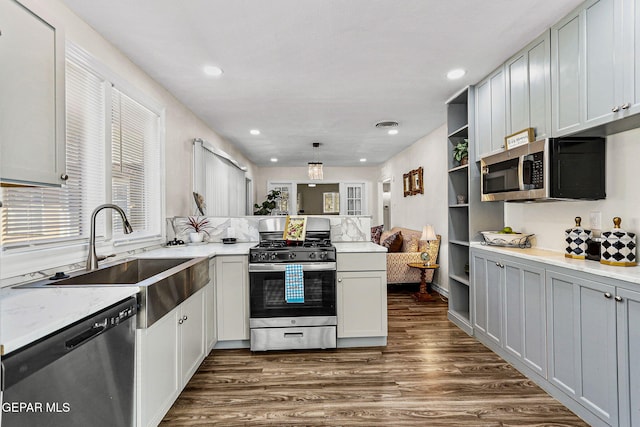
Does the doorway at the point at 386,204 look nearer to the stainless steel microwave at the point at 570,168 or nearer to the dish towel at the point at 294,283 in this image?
the dish towel at the point at 294,283

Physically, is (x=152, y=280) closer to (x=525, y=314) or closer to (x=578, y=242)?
(x=525, y=314)

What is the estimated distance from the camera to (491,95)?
9.84 ft

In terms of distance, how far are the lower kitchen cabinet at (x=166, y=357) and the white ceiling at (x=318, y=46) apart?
5.97ft

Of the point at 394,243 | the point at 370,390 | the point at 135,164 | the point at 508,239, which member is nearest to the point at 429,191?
the point at 394,243

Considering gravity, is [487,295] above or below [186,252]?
below

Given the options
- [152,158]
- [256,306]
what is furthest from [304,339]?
[152,158]

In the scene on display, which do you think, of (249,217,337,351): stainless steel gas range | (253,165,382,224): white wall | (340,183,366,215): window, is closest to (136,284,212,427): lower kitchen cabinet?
(249,217,337,351): stainless steel gas range

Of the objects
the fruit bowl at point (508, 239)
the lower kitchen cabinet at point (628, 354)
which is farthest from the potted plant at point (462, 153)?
the lower kitchen cabinet at point (628, 354)

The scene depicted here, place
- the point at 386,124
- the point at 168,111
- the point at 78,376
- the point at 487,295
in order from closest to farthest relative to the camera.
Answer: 1. the point at 78,376
2. the point at 487,295
3. the point at 168,111
4. the point at 386,124

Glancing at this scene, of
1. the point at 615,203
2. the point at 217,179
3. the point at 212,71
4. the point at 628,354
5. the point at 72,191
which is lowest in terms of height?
the point at 628,354

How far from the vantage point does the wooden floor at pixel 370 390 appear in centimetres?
199

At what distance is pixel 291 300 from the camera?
286 centimetres

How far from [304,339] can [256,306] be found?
1.67ft

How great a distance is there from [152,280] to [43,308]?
1.80ft
